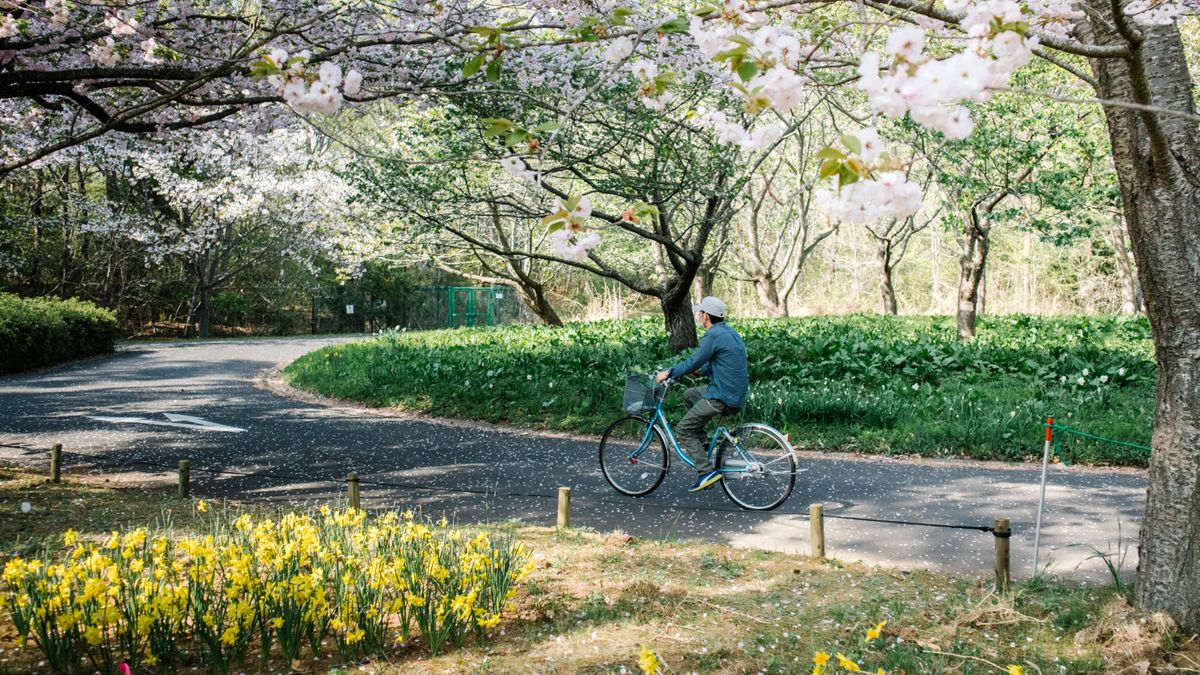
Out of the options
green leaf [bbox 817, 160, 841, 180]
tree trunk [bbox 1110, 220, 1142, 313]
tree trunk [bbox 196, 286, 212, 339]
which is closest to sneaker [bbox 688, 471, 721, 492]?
green leaf [bbox 817, 160, 841, 180]

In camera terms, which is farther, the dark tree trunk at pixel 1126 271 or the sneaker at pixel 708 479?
the dark tree trunk at pixel 1126 271

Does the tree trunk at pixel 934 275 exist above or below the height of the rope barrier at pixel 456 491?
above

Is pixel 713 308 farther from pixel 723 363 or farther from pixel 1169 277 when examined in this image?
pixel 1169 277

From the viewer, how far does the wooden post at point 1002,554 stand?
4.86 m

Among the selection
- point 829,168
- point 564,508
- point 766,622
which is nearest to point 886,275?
point 564,508

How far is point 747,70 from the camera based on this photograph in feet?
8.29

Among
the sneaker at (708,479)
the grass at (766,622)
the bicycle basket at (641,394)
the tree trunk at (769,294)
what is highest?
the tree trunk at (769,294)

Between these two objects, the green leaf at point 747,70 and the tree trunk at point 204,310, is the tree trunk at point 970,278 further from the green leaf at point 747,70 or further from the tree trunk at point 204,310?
the tree trunk at point 204,310

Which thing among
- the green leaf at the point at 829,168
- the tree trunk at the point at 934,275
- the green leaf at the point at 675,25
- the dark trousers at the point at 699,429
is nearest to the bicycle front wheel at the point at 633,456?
the dark trousers at the point at 699,429

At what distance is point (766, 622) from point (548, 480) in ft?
13.7

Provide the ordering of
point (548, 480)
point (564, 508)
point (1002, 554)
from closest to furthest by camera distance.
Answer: point (1002, 554)
point (564, 508)
point (548, 480)

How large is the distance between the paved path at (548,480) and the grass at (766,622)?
59 centimetres

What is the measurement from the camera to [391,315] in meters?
37.6

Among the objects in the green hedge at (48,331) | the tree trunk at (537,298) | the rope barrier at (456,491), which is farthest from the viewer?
the tree trunk at (537,298)
